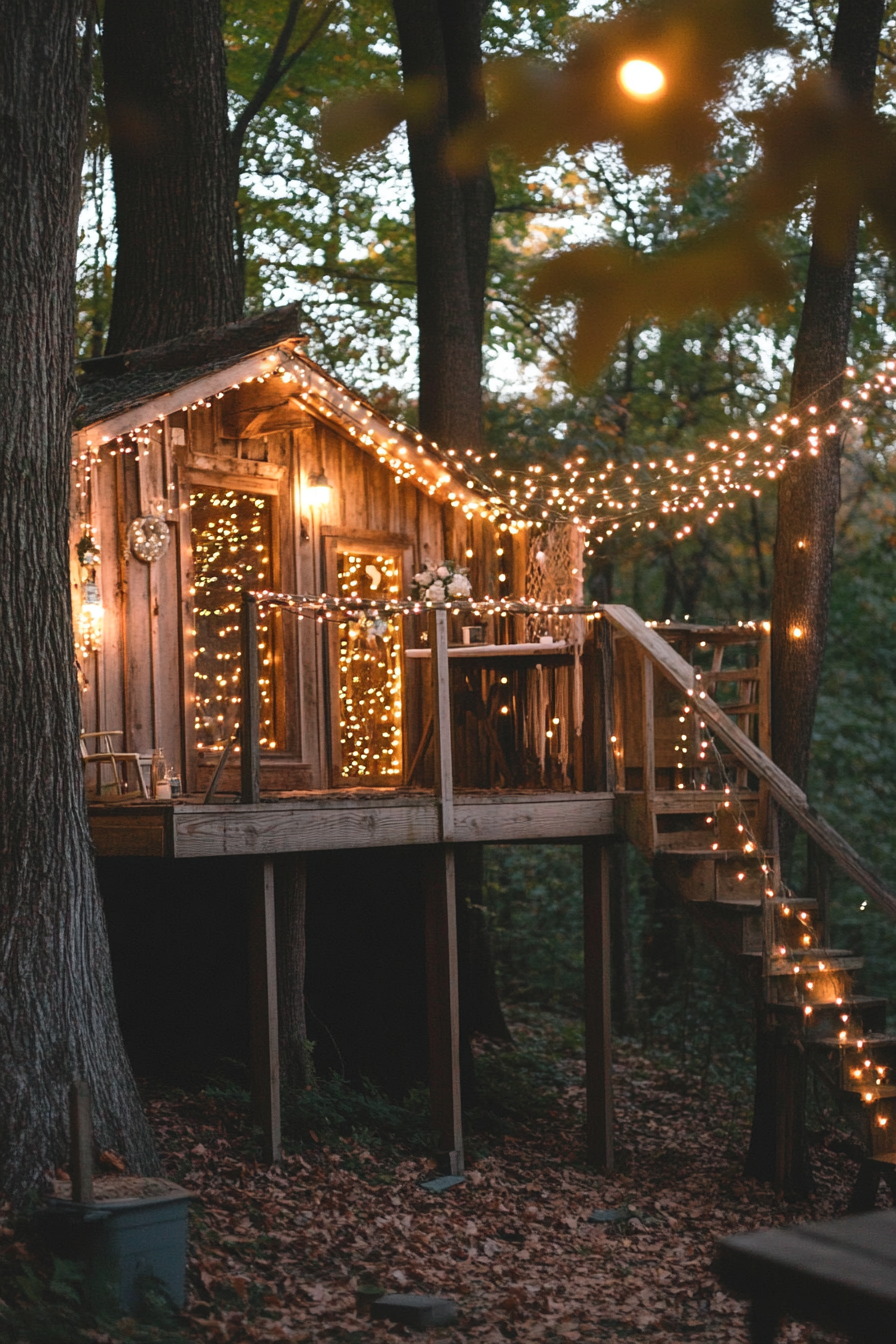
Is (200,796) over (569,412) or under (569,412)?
under

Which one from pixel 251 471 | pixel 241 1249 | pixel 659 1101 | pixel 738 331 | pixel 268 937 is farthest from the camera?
pixel 738 331

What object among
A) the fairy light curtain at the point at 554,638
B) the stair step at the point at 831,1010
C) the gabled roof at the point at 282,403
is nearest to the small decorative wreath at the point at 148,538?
the gabled roof at the point at 282,403

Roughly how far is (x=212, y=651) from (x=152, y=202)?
392 centimetres

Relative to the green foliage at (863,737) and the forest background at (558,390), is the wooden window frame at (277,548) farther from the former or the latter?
the green foliage at (863,737)

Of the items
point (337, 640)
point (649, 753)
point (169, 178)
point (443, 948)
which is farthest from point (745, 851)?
point (169, 178)

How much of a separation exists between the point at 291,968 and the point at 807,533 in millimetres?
4798

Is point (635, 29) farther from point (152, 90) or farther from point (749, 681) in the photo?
point (152, 90)

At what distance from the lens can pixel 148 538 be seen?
382 inches

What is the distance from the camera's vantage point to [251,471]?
10594 millimetres

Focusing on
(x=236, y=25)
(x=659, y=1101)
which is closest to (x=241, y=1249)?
(x=659, y=1101)

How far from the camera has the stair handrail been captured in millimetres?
8070

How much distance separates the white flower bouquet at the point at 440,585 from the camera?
11086mm

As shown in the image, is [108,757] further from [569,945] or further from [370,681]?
[569,945]

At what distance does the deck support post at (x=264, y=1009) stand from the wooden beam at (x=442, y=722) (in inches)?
49.0
